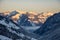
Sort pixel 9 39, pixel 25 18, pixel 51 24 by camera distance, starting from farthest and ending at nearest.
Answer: pixel 25 18 < pixel 51 24 < pixel 9 39

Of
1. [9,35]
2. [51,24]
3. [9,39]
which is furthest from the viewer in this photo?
[51,24]

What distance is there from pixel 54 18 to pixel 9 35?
19.2 metres

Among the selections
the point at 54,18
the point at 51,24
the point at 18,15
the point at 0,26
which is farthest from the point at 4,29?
the point at 18,15

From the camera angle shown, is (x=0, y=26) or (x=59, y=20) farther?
(x=59, y=20)

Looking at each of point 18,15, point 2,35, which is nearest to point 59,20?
point 18,15

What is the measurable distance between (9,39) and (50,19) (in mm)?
21902

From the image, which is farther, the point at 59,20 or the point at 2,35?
the point at 59,20

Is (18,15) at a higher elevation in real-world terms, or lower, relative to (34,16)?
lower

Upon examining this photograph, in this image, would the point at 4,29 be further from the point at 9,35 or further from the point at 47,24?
the point at 47,24

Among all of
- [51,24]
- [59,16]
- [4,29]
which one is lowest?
[4,29]

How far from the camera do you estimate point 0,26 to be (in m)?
30.8

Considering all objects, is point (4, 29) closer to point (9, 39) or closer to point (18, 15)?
point (9, 39)

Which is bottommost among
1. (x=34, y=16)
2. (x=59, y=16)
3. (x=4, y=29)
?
(x=4, y=29)

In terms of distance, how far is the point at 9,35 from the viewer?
96.7 feet
